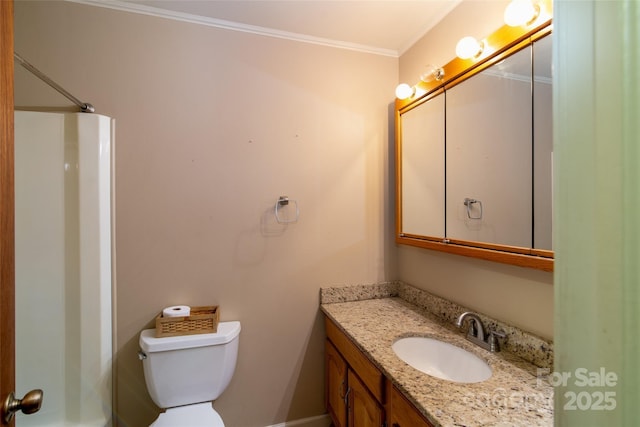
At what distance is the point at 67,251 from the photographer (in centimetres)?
139

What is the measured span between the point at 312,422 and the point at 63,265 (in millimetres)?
1618

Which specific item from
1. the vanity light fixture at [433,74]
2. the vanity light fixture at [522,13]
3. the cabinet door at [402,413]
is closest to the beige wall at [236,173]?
the vanity light fixture at [433,74]

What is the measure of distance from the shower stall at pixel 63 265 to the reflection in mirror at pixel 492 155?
68.0 inches

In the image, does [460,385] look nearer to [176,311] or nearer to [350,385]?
[350,385]

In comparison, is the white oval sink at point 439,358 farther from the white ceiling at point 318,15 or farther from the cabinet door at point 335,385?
the white ceiling at point 318,15

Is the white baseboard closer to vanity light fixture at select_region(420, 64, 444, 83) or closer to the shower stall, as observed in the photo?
the shower stall

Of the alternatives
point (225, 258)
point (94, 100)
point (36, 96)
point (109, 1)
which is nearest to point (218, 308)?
point (225, 258)

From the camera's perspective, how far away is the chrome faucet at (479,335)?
3.96 ft

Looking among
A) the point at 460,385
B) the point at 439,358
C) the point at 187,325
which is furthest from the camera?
the point at 187,325

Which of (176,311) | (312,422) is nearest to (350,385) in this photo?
(312,422)

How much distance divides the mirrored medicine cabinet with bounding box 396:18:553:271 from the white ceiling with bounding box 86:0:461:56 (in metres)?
0.36

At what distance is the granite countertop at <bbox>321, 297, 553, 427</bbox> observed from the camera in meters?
0.83

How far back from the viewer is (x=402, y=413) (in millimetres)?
1001

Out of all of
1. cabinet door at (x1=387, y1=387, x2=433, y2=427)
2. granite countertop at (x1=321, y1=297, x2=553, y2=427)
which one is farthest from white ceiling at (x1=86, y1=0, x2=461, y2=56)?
cabinet door at (x1=387, y1=387, x2=433, y2=427)
